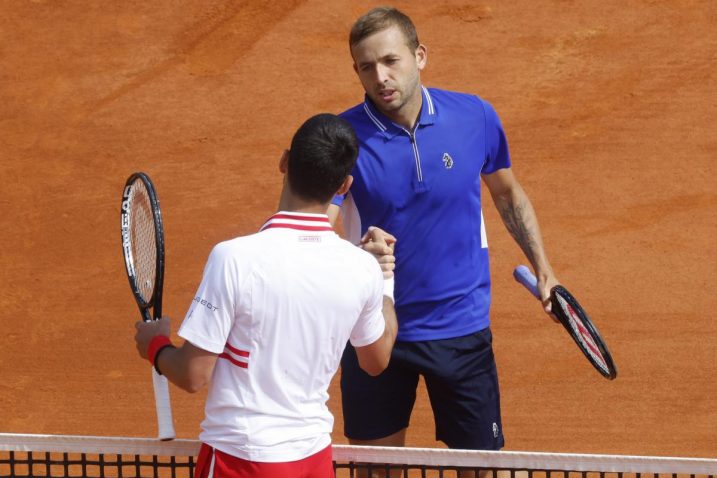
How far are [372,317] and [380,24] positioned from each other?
1336 millimetres

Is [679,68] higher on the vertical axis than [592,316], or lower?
higher

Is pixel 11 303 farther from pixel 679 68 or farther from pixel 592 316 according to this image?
pixel 679 68

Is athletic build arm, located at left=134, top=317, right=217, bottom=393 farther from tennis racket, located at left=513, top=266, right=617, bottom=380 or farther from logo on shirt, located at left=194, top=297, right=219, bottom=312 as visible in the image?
tennis racket, located at left=513, top=266, right=617, bottom=380

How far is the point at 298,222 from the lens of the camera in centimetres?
320

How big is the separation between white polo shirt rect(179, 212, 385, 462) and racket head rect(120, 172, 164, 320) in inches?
28.4

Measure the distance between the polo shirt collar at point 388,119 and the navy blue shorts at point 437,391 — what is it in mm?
829

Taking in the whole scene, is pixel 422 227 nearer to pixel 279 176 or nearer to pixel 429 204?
pixel 429 204

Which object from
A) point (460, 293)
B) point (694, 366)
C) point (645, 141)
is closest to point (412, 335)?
point (460, 293)

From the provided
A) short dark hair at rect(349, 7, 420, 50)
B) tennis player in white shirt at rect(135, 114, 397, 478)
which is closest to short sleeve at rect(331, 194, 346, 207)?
short dark hair at rect(349, 7, 420, 50)

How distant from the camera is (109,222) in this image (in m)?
8.90

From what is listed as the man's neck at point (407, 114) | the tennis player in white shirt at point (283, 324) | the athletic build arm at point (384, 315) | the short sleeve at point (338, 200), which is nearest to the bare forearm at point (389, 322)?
the athletic build arm at point (384, 315)

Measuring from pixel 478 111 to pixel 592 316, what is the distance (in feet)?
11.9

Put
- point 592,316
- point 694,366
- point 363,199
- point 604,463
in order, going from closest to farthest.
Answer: point 604,463
point 363,199
point 694,366
point 592,316

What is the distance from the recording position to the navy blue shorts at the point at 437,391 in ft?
14.2
